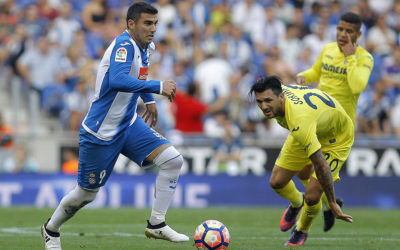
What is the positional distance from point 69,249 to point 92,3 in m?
13.0

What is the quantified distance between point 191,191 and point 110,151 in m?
8.97

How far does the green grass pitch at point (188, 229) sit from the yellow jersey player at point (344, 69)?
0.84 meters

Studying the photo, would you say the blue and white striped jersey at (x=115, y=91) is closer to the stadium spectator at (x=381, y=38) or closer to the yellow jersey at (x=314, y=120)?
the yellow jersey at (x=314, y=120)

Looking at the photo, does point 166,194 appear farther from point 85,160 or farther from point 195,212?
point 195,212

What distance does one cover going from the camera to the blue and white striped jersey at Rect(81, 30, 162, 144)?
819 centimetres

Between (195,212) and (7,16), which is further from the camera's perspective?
(7,16)

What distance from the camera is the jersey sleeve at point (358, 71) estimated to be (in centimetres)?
1049

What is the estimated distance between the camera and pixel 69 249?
8.98m

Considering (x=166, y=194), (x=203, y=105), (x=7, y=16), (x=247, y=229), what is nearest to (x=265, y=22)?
(x=203, y=105)

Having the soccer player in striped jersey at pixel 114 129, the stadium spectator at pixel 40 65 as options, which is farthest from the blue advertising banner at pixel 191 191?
the soccer player in striped jersey at pixel 114 129

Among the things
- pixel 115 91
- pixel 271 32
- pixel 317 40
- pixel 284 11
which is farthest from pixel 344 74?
pixel 284 11

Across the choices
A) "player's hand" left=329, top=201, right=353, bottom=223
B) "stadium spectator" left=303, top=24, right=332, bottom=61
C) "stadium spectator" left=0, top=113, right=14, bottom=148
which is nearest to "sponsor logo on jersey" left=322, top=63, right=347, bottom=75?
"player's hand" left=329, top=201, right=353, bottom=223

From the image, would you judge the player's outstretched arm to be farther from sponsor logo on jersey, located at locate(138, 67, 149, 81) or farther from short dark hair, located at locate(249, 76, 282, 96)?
sponsor logo on jersey, located at locate(138, 67, 149, 81)

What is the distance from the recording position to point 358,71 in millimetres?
10539
